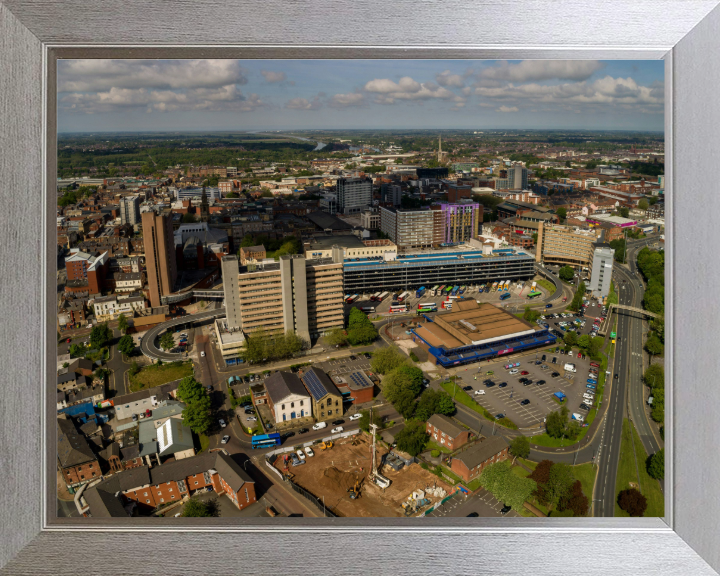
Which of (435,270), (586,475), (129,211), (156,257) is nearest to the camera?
(586,475)

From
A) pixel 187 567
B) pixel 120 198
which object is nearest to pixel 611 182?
pixel 187 567

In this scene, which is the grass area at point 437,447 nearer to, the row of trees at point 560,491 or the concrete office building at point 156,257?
the row of trees at point 560,491

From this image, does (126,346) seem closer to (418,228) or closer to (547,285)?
(547,285)

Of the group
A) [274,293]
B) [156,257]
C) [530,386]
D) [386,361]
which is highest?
[156,257]

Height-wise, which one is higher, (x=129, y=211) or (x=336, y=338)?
(x=129, y=211)

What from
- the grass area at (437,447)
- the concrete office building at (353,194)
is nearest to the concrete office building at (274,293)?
the grass area at (437,447)

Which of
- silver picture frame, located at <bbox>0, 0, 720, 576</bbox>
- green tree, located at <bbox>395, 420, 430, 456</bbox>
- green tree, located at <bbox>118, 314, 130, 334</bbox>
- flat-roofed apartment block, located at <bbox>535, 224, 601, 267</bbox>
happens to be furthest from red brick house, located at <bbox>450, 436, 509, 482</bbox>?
flat-roofed apartment block, located at <bbox>535, 224, 601, 267</bbox>

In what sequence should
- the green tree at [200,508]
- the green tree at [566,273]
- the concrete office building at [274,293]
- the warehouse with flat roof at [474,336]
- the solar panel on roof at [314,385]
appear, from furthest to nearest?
the green tree at [566,273]
the concrete office building at [274,293]
the warehouse with flat roof at [474,336]
the solar panel on roof at [314,385]
the green tree at [200,508]

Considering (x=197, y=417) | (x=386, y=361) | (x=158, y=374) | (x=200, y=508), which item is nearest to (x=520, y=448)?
(x=386, y=361)
